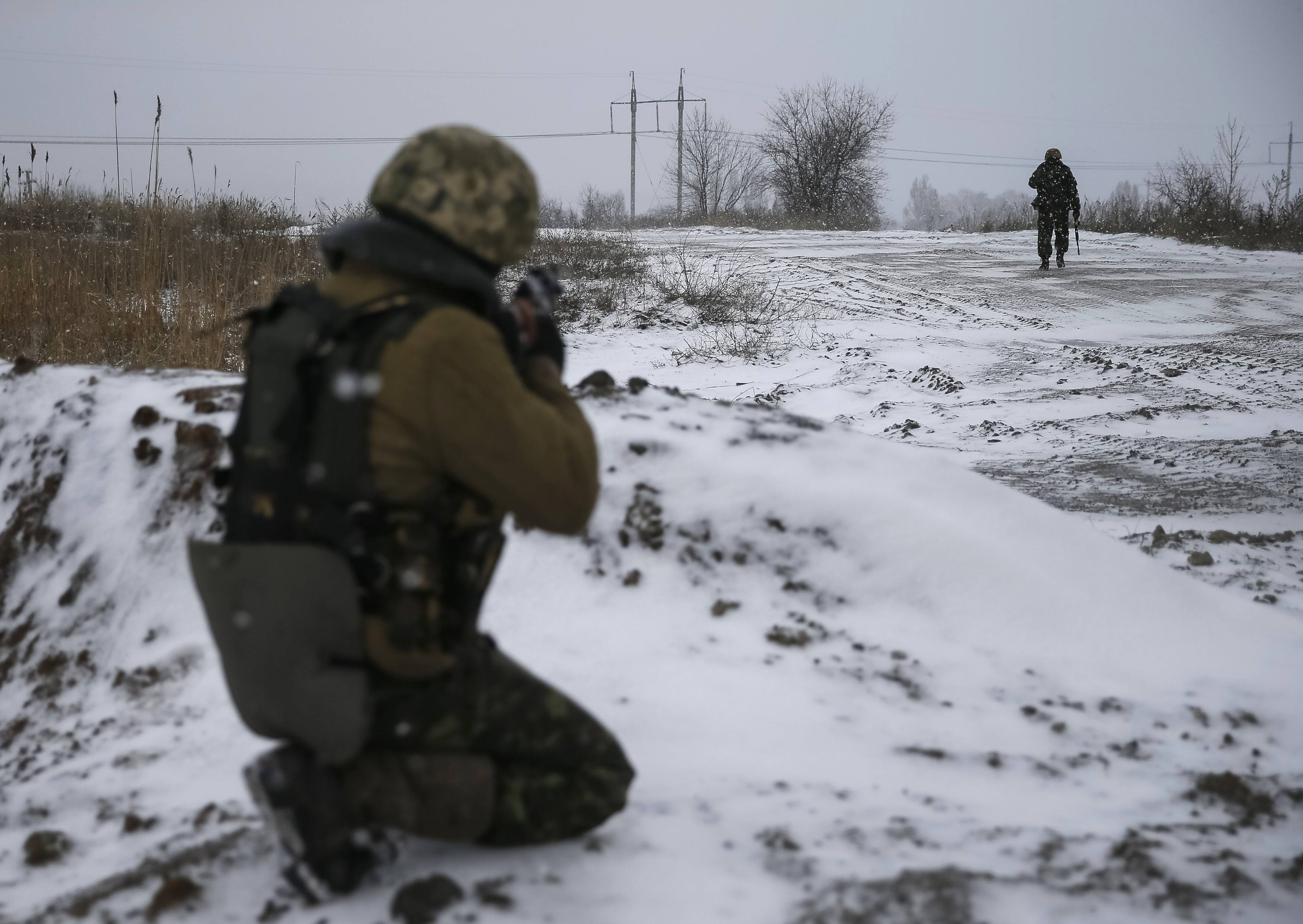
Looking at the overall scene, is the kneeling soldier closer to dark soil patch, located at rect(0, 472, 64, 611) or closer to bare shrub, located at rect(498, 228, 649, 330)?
dark soil patch, located at rect(0, 472, 64, 611)

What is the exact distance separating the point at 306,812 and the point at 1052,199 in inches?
524

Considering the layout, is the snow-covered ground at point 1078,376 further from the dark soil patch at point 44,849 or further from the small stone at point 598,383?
the dark soil patch at point 44,849

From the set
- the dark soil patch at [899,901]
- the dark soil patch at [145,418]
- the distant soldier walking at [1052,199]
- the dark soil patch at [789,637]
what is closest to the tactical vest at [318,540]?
the dark soil patch at [899,901]

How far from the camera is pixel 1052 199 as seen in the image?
1266cm

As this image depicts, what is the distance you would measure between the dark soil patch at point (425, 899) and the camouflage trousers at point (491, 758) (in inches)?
2.9

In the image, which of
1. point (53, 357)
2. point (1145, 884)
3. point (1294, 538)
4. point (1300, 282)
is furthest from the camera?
point (1300, 282)

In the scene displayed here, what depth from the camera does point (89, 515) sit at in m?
3.14

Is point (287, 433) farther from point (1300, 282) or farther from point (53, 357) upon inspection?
point (1300, 282)

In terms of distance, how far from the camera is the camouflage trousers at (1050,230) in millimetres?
12773

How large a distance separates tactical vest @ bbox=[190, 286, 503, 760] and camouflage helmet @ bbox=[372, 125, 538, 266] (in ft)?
0.53

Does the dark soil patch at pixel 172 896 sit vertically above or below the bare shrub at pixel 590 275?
below

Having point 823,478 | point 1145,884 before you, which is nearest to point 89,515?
point 823,478

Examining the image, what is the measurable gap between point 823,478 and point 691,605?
65 centimetres

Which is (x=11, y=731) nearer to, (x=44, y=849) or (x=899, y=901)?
(x=44, y=849)
